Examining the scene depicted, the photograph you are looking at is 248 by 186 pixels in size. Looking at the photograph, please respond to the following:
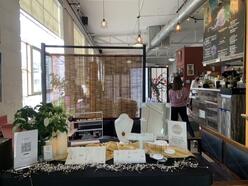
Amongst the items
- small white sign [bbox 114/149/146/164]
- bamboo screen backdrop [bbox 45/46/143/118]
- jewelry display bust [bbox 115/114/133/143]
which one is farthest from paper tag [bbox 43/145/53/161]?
bamboo screen backdrop [bbox 45/46/143/118]

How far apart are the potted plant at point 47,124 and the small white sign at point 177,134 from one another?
860mm

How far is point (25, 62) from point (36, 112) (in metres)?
2.53

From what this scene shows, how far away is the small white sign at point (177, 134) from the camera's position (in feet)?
7.63

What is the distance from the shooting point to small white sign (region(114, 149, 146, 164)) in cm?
205

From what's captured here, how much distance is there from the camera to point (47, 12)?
559cm

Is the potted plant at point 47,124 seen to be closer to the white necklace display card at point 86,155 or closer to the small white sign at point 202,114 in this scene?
the white necklace display card at point 86,155

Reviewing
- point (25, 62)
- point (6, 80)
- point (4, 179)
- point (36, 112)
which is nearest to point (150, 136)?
point (36, 112)

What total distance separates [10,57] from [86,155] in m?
1.78

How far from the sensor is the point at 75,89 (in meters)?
4.44

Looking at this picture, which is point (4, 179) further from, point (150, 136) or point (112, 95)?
point (112, 95)

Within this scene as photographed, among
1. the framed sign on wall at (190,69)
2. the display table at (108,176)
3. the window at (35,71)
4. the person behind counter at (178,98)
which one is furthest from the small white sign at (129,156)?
the framed sign on wall at (190,69)

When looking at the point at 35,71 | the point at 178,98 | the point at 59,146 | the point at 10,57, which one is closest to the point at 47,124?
the point at 59,146

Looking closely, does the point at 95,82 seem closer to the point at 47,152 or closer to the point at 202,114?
the point at 47,152

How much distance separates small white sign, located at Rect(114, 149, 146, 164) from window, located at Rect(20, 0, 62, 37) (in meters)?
2.80
